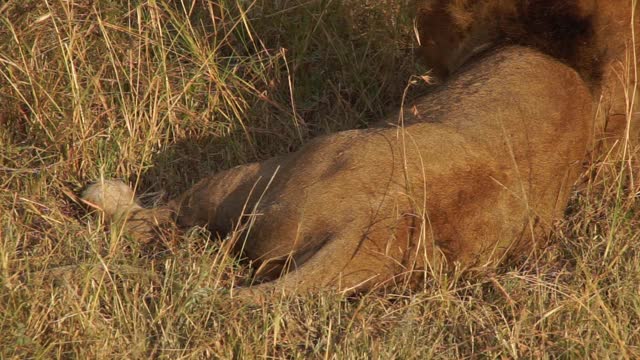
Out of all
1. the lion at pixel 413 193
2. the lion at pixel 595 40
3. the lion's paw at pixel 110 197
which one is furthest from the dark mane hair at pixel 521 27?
the lion's paw at pixel 110 197

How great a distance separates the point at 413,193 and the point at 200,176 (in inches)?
50.7

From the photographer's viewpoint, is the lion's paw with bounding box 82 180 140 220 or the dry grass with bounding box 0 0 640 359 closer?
the dry grass with bounding box 0 0 640 359

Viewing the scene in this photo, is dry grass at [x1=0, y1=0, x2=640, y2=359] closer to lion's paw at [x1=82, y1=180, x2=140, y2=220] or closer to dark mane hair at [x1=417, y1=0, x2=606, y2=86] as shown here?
lion's paw at [x1=82, y1=180, x2=140, y2=220]

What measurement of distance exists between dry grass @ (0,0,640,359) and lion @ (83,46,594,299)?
0.31ft

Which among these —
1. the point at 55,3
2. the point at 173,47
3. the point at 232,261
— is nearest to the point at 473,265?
the point at 232,261

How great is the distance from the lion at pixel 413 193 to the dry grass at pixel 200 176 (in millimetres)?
94

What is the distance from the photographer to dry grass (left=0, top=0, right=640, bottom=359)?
2979 millimetres

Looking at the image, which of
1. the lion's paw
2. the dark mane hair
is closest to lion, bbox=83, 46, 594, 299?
the lion's paw

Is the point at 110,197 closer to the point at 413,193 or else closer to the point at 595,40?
the point at 413,193

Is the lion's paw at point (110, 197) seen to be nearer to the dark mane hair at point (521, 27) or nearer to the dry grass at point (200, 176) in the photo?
the dry grass at point (200, 176)

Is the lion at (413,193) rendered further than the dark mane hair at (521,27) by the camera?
No

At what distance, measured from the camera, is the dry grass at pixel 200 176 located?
2979 millimetres

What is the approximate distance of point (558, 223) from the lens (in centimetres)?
364

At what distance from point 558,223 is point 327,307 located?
988 millimetres
